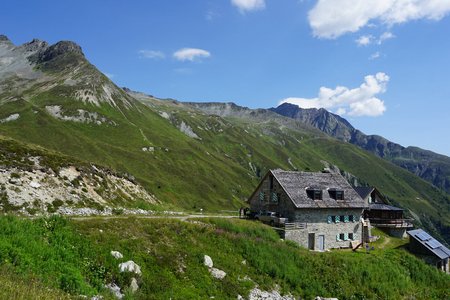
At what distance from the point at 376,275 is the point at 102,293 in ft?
114

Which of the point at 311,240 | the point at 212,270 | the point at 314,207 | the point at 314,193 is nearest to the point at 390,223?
the point at 314,193

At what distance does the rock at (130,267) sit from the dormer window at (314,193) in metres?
38.4

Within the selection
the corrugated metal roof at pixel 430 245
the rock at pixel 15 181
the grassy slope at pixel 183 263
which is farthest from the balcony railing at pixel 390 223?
the rock at pixel 15 181

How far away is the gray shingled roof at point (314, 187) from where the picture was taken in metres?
59.5

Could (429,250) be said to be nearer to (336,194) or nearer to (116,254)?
(336,194)

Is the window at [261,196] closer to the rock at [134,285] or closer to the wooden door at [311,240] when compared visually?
the wooden door at [311,240]

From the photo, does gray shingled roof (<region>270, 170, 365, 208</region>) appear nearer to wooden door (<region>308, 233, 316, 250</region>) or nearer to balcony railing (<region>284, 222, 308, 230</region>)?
balcony railing (<region>284, 222, 308, 230</region>)

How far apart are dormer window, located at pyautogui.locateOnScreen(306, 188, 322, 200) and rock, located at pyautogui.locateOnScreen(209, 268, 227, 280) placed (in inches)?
1230

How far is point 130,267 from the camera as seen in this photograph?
27375 mm

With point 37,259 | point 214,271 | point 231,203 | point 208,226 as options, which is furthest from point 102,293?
point 231,203

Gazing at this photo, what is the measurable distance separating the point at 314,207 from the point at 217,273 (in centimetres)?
2950

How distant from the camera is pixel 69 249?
26.1m

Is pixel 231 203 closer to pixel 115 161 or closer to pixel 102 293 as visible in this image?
pixel 115 161

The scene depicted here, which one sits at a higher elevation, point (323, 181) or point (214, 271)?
point (323, 181)
